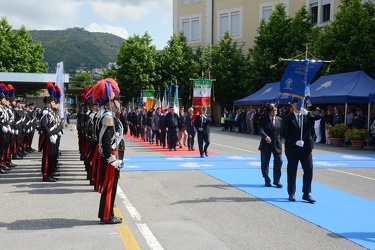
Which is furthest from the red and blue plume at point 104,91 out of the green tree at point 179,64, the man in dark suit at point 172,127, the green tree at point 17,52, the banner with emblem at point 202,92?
the green tree at point 17,52

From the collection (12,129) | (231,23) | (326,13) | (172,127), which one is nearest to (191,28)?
(231,23)

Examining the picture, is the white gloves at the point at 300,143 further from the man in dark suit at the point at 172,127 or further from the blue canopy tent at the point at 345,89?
the blue canopy tent at the point at 345,89

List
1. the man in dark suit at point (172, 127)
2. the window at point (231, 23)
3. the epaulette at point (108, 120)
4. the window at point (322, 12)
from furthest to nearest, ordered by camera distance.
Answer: the window at point (231, 23) < the window at point (322, 12) < the man in dark suit at point (172, 127) < the epaulette at point (108, 120)

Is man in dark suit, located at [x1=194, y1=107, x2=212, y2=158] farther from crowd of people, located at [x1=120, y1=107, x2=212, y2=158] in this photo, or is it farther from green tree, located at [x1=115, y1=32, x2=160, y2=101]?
green tree, located at [x1=115, y1=32, x2=160, y2=101]

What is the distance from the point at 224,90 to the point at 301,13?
449 inches

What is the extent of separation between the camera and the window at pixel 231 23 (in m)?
49.7

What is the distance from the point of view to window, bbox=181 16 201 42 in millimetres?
53781

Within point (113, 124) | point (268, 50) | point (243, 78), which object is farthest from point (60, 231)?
point (243, 78)

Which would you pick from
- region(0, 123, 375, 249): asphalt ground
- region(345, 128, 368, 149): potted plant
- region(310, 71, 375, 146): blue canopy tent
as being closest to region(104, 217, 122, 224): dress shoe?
region(0, 123, 375, 249): asphalt ground

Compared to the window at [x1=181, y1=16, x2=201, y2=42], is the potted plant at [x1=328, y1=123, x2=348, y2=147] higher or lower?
lower

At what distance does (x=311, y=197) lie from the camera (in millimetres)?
8695

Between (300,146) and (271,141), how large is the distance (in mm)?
1886

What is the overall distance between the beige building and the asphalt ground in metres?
34.3

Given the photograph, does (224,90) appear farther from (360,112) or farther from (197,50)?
(360,112)
